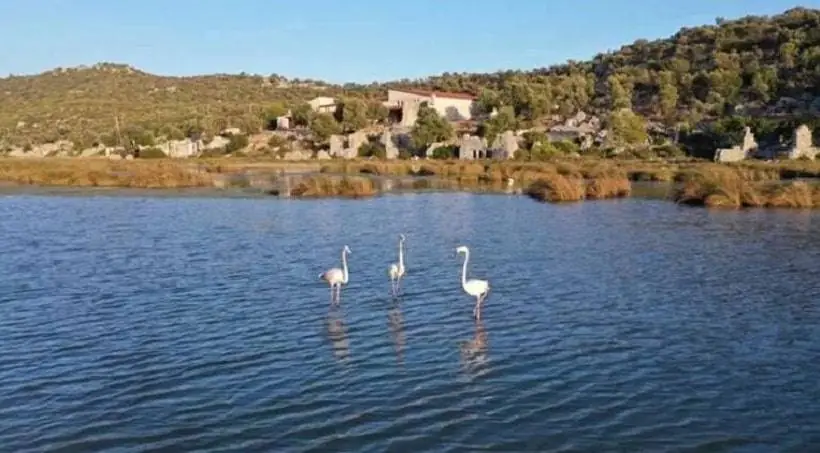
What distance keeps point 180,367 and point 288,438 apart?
324cm

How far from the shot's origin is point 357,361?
12.3 metres

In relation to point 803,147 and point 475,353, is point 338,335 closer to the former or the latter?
point 475,353

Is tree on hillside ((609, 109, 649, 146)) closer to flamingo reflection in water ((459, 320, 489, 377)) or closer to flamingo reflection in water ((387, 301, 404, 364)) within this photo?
flamingo reflection in water ((387, 301, 404, 364))

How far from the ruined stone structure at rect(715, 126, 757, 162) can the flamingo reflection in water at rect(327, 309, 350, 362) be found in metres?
57.4

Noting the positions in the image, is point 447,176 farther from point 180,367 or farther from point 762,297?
point 180,367

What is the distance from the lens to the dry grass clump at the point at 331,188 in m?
42.5

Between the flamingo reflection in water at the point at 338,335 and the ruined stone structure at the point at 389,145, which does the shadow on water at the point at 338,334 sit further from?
the ruined stone structure at the point at 389,145

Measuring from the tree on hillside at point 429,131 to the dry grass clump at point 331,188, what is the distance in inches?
1583

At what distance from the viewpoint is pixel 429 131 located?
8412 cm

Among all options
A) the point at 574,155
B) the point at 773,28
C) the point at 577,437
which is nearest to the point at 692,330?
the point at 577,437

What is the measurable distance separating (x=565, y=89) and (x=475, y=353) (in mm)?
A: 98478

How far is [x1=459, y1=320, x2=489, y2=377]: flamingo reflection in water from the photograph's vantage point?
11970 mm

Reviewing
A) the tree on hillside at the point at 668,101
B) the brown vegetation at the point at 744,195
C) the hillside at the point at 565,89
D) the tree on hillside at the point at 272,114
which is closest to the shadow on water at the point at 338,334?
the brown vegetation at the point at 744,195

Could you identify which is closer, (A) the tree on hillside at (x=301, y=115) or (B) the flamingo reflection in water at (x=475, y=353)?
(B) the flamingo reflection in water at (x=475, y=353)
